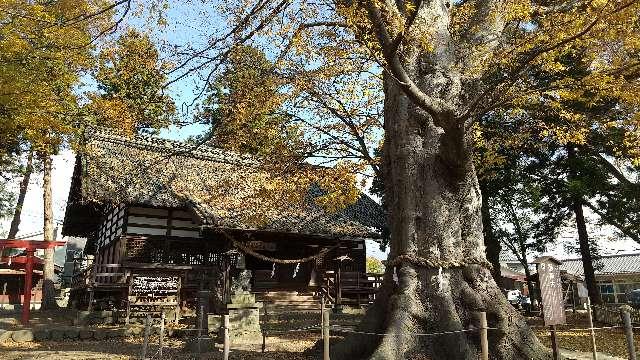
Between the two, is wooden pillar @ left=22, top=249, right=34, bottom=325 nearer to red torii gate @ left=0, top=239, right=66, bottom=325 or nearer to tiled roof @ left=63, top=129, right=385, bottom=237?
red torii gate @ left=0, top=239, right=66, bottom=325

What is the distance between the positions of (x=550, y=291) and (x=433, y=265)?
2093mm

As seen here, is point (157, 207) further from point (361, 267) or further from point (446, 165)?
point (446, 165)

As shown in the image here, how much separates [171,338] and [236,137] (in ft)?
19.6

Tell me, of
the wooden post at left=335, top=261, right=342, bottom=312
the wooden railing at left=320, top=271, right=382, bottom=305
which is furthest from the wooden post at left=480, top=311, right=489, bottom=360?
the wooden railing at left=320, top=271, right=382, bottom=305

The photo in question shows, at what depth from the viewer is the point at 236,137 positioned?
41.0 ft

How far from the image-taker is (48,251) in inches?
836

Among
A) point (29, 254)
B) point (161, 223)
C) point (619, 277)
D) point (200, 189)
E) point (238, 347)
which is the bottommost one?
point (238, 347)

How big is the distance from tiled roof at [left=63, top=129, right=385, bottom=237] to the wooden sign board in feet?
23.8

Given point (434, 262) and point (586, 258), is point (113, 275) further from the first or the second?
point (586, 258)

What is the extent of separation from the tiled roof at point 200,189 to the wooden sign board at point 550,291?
286 inches

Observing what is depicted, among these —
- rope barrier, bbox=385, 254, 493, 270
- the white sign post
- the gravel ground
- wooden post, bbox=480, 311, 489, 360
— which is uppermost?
rope barrier, bbox=385, 254, 493, 270

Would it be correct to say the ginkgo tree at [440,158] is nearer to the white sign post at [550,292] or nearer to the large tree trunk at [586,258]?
the white sign post at [550,292]

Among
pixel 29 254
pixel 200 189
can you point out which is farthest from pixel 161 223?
pixel 29 254

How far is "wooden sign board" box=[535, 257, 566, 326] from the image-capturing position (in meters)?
7.23
